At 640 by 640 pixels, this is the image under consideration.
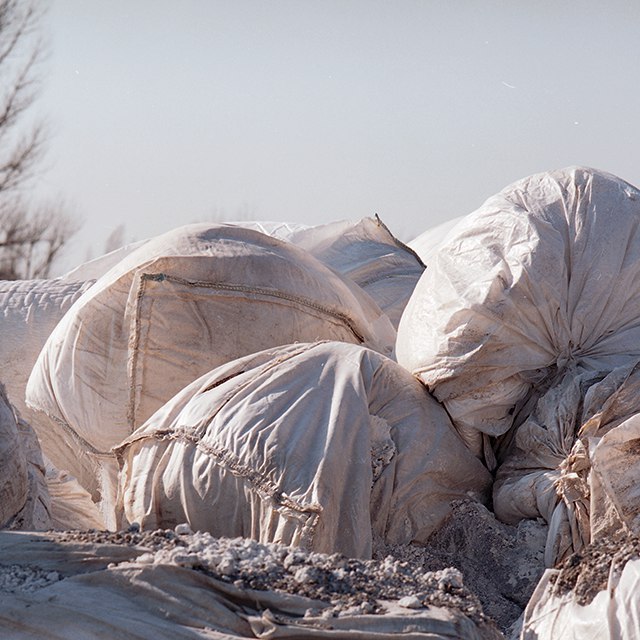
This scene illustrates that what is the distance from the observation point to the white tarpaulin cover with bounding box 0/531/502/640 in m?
1.47

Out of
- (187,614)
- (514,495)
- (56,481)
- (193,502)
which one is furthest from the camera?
(56,481)

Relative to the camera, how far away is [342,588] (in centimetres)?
160

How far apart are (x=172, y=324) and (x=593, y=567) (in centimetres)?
145

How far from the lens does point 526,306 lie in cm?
241

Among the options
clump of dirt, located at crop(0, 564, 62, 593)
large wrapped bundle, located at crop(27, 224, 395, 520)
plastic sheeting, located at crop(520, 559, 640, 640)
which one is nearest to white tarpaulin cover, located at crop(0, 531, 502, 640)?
clump of dirt, located at crop(0, 564, 62, 593)

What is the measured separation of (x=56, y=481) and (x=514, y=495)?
1337mm

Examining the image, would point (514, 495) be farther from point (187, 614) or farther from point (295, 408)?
point (187, 614)

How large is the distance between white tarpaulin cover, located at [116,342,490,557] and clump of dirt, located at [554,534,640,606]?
20.1 inches

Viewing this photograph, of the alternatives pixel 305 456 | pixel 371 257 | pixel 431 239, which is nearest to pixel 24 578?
pixel 305 456

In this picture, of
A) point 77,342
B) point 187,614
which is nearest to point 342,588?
point 187,614

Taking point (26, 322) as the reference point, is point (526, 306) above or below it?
above

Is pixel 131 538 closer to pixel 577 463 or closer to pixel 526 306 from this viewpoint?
pixel 577 463

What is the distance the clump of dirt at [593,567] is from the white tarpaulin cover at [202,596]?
5.9 inches

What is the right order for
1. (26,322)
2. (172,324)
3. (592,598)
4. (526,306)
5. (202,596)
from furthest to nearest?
(26,322), (172,324), (526,306), (592,598), (202,596)
